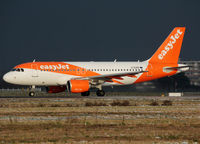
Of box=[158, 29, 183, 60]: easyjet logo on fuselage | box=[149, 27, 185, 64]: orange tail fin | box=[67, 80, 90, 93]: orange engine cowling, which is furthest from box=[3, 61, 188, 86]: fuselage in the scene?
box=[67, 80, 90, 93]: orange engine cowling

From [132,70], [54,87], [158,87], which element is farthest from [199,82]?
[54,87]

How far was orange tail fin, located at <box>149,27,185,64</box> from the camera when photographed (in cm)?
5519

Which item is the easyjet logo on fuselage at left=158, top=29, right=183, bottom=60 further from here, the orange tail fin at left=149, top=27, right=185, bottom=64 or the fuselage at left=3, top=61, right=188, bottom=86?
the fuselage at left=3, top=61, right=188, bottom=86

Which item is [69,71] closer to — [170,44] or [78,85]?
[78,85]

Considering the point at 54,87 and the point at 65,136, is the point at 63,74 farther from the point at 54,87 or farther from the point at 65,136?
the point at 65,136

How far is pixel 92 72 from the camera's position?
51531 mm

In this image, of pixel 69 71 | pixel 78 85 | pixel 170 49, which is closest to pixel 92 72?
pixel 69 71

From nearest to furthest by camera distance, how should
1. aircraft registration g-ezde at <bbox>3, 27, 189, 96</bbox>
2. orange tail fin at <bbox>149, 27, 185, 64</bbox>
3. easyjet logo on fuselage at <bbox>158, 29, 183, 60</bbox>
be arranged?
aircraft registration g-ezde at <bbox>3, 27, 189, 96</bbox>, orange tail fin at <bbox>149, 27, 185, 64</bbox>, easyjet logo on fuselage at <bbox>158, 29, 183, 60</bbox>

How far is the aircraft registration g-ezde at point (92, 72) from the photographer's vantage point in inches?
1935

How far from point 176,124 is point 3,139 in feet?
28.5

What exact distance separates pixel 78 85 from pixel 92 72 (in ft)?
16.3

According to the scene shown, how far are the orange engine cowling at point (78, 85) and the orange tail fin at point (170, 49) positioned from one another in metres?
11.3

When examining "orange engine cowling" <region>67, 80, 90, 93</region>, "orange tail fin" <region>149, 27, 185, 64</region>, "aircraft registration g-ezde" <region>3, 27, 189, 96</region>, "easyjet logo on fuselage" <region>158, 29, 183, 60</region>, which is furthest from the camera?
"easyjet logo on fuselage" <region>158, 29, 183, 60</region>

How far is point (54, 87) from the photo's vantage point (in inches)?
2067
